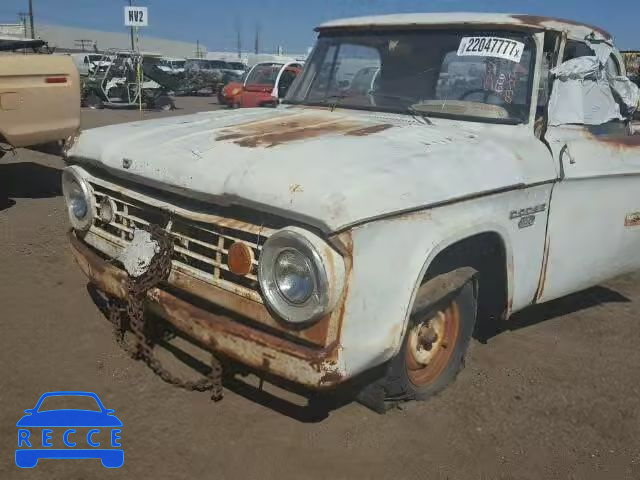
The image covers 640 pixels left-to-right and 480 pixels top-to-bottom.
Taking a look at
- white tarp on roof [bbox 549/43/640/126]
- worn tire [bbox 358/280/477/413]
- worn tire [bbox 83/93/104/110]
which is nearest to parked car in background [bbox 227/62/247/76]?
worn tire [bbox 83/93/104/110]

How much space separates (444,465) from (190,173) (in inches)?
65.3

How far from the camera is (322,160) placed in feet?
8.18

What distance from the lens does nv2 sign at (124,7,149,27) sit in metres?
15.3

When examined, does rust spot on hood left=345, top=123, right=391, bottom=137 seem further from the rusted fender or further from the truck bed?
the truck bed

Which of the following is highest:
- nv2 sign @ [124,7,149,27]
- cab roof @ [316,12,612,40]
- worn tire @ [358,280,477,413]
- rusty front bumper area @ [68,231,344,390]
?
nv2 sign @ [124,7,149,27]

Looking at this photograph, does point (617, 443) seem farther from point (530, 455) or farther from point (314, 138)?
point (314, 138)

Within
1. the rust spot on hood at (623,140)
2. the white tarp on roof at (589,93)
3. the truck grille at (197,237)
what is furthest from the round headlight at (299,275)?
the rust spot on hood at (623,140)

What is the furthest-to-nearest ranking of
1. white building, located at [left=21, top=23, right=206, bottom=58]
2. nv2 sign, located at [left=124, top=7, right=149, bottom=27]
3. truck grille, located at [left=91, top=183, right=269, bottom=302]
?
white building, located at [left=21, top=23, right=206, bottom=58] < nv2 sign, located at [left=124, top=7, right=149, bottom=27] < truck grille, located at [left=91, top=183, right=269, bottom=302]

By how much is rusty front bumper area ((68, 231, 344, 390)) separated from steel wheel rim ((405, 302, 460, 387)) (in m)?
0.75

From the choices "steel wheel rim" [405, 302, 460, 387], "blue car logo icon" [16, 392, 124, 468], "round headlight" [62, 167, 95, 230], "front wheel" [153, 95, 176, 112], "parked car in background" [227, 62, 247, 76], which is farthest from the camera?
"parked car in background" [227, 62, 247, 76]

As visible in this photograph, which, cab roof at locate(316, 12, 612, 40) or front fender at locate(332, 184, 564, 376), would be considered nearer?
front fender at locate(332, 184, 564, 376)

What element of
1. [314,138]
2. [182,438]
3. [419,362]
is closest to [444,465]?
[419,362]

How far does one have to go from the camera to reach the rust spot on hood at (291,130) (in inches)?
112

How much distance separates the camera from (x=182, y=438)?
272 centimetres
